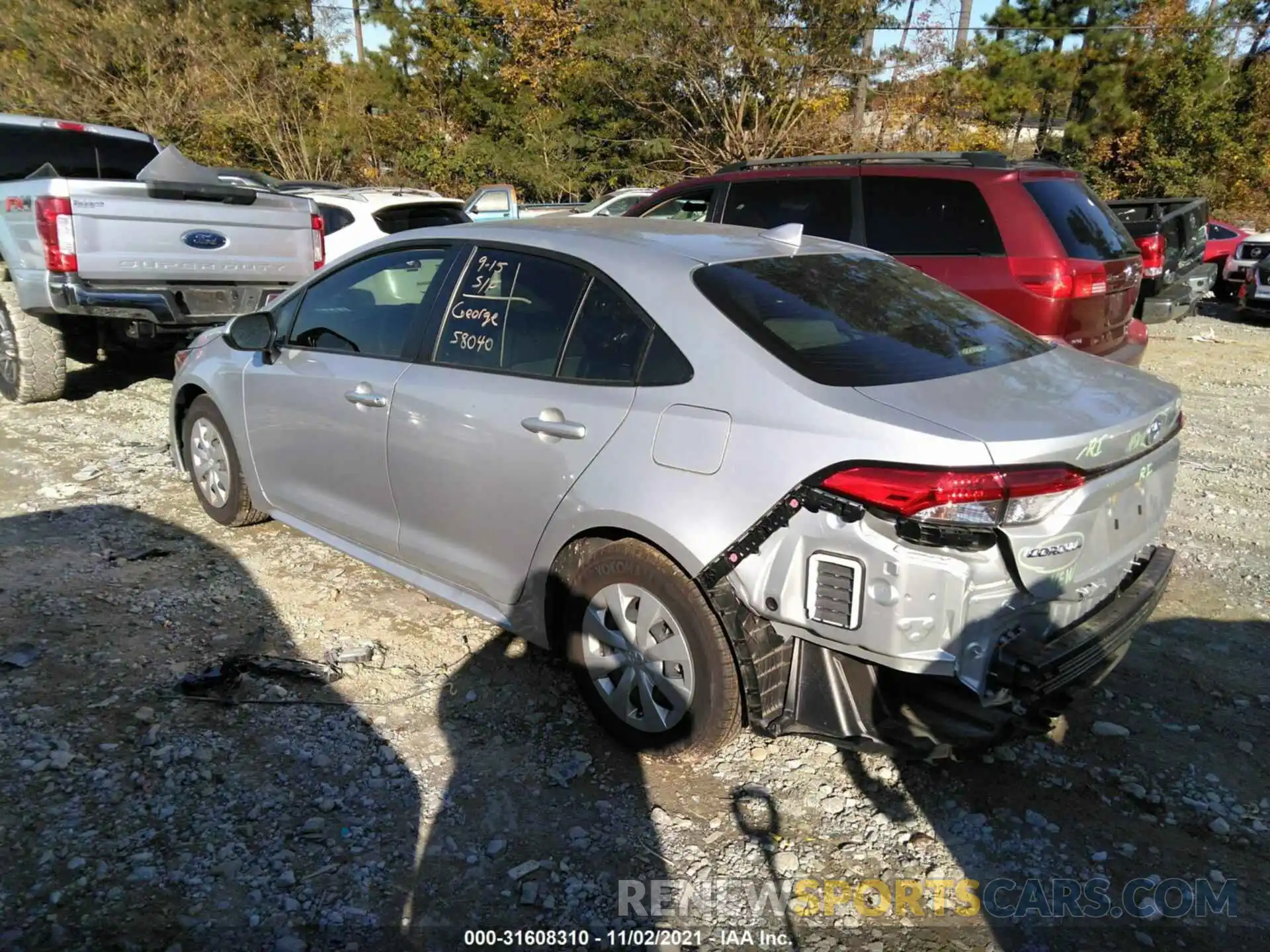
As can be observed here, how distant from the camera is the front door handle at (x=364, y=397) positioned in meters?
3.62

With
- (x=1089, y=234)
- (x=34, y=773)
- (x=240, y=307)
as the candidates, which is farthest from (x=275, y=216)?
(x=1089, y=234)

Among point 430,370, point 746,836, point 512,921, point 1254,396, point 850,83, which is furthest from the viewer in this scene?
point 850,83

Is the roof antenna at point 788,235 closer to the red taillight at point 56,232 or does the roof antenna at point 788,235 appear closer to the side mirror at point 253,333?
the side mirror at point 253,333

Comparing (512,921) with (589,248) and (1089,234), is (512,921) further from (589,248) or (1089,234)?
(1089,234)

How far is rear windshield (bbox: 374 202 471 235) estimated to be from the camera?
8.88 meters

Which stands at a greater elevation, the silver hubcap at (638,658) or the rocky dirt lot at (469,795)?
the silver hubcap at (638,658)

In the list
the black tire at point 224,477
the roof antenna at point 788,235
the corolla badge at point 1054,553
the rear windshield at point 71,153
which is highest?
the rear windshield at point 71,153

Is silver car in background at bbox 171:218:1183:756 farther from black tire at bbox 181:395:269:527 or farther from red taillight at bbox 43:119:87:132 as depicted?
red taillight at bbox 43:119:87:132

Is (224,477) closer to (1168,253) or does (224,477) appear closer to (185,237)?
(185,237)

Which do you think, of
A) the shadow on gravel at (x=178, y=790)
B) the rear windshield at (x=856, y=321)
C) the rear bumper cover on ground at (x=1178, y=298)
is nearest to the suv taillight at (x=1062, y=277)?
Result: the rear windshield at (x=856, y=321)

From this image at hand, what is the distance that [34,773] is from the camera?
2887 mm

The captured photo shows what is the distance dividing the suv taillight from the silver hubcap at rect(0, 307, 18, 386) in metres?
7.23

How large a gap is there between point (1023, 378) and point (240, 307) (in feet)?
20.1

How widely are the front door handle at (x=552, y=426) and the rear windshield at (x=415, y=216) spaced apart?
611cm
